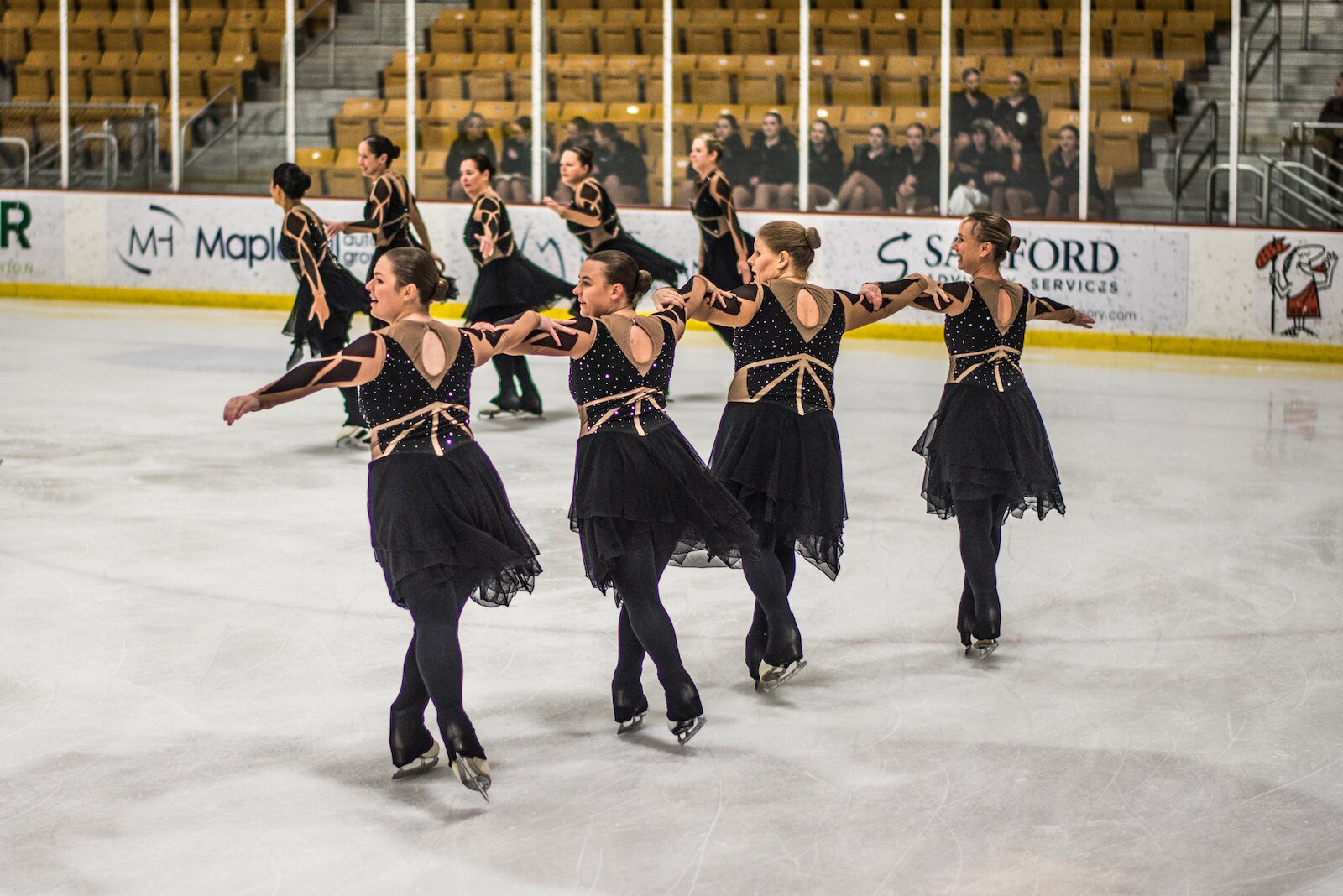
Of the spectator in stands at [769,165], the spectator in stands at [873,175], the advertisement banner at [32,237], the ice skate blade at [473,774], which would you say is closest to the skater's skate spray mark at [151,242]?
the advertisement banner at [32,237]

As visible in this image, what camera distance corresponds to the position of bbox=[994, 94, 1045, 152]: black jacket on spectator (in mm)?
13273

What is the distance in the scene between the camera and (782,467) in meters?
4.93

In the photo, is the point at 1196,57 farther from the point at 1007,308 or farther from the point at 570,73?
the point at 1007,308

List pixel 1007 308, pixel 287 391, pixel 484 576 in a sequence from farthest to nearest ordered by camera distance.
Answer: pixel 1007 308
pixel 484 576
pixel 287 391

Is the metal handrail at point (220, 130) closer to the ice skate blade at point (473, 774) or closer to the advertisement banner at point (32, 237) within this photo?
the advertisement banner at point (32, 237)

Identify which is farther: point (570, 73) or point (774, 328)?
point (570, 73)

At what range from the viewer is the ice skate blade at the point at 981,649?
5.43 metres

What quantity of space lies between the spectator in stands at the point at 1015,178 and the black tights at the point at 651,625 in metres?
9.22

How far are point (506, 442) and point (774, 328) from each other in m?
4.34

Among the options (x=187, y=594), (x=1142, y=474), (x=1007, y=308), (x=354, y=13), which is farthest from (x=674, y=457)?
(x=354, y=13)

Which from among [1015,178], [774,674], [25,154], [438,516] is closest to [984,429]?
[774,674]

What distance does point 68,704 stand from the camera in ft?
16.2

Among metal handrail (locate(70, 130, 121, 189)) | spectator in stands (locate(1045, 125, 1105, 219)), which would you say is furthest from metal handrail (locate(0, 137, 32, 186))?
spectator in stands (locate(1045, 125, 1105, 219))

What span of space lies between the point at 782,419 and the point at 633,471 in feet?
2.15
